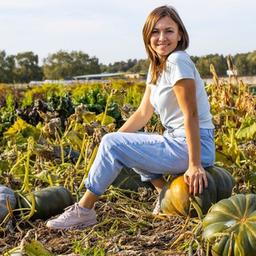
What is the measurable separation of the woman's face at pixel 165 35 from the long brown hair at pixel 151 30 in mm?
25

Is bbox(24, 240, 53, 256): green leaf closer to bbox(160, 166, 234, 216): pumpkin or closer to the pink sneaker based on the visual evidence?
the pink sneaker

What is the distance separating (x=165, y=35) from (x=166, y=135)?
0.56 metres

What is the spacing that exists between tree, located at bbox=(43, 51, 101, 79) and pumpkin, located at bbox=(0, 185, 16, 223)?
213ft

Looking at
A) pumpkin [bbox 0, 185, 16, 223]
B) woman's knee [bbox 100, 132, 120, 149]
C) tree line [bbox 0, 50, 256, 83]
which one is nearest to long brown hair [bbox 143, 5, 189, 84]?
woman's knee [bbox 100, 132, 120, 149]

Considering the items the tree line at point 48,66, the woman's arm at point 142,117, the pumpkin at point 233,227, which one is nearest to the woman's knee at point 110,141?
the woman's arm at point 142,117

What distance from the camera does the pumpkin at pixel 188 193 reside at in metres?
3.35

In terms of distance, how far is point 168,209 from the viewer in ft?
11.4

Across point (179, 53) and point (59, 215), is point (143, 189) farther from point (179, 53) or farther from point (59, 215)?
point (179, 53)

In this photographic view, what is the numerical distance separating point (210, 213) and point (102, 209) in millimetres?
1049

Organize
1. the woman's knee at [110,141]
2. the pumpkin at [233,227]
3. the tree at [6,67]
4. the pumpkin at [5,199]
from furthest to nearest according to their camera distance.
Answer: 1. the tree at [6,67]
2. the pumpkin at [5,199]
3. the woman's knee at [110,141]
4. the pumpkin at [233,227]

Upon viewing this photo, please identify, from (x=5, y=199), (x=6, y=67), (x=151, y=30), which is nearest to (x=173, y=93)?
(x=151, y=30)

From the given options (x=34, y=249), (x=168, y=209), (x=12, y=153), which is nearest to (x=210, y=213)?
(x=168, y=209)

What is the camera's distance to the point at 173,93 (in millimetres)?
3490

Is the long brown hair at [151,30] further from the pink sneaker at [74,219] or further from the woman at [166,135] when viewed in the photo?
the pink sneaker at [74,219]
